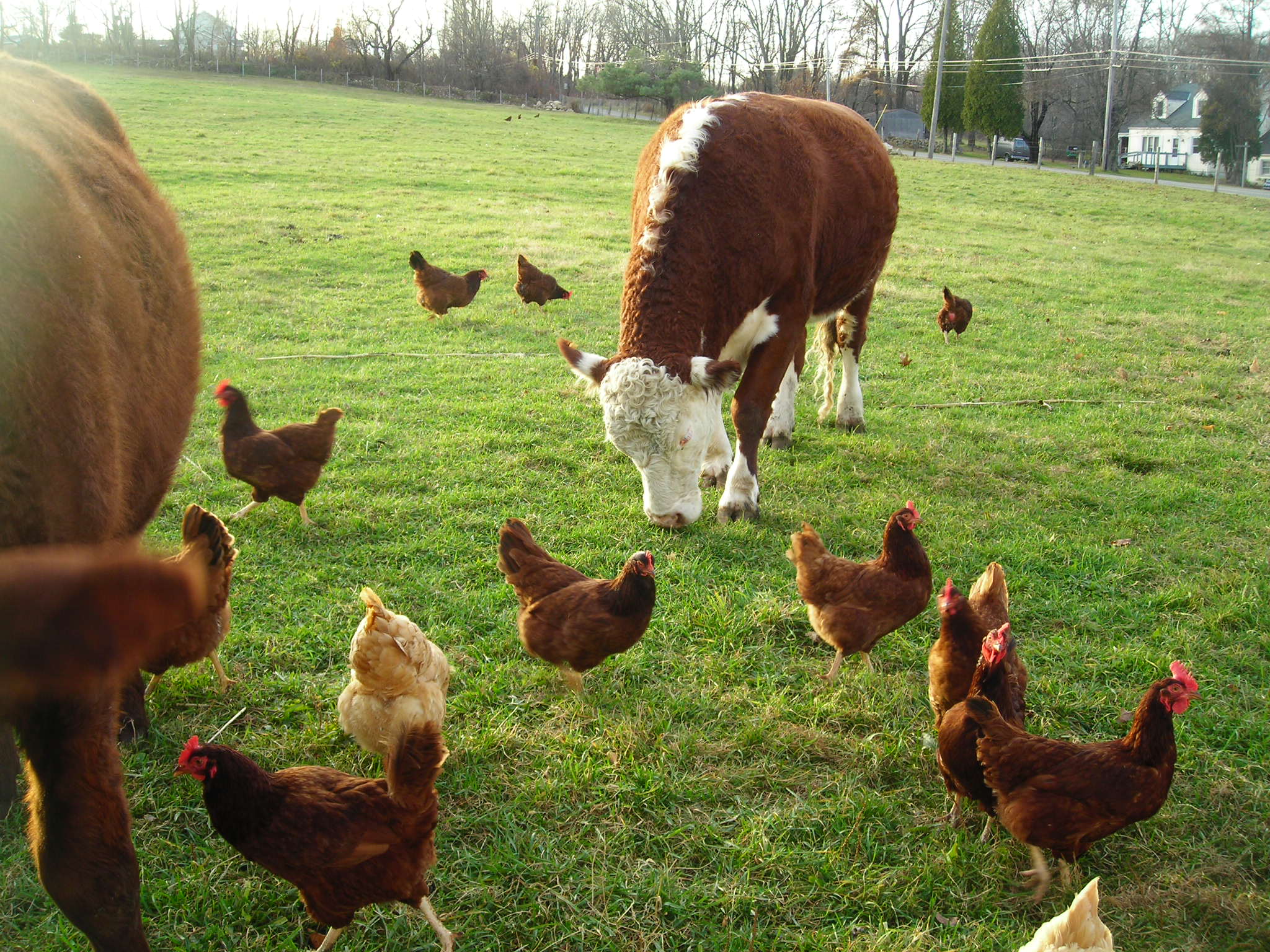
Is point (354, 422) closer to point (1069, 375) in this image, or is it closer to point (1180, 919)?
point (1180, 919)

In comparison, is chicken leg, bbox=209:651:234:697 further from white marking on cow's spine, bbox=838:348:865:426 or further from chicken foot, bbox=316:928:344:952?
white marking on cow's spine, bbox=838:348:865:426

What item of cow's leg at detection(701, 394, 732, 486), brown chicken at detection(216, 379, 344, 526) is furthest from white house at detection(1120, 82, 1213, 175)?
brown chicken at detection(216, 379, 344, 526)

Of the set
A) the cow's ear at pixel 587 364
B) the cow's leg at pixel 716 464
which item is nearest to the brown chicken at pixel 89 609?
the cow's ear at pixel 587 364

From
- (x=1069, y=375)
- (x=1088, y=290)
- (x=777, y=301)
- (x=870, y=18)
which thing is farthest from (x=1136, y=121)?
(x=777, y=301)

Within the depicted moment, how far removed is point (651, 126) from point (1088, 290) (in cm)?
3673

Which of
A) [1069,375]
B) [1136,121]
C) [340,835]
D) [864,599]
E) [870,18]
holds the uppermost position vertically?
[870,18]

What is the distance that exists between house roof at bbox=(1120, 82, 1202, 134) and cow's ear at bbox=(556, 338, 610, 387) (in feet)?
203

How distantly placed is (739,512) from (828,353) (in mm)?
2785

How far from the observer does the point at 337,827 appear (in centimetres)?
272

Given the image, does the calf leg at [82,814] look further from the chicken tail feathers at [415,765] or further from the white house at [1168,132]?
the white house at [1168,132]

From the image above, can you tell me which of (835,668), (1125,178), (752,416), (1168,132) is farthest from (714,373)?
(1168,132)

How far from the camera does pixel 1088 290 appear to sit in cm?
1441

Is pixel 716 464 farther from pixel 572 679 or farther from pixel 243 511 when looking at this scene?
pixel 243 511

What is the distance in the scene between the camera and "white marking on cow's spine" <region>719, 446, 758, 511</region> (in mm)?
5844
